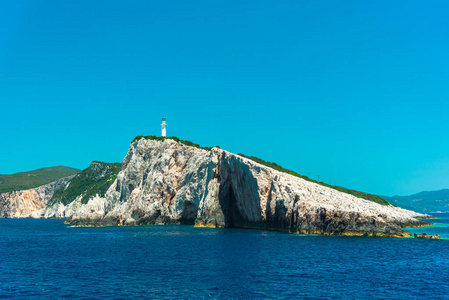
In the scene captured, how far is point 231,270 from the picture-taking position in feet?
123

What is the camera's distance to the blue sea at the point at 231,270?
2905cm

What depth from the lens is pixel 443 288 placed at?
100ft

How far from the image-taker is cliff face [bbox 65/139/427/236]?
68.8 meters

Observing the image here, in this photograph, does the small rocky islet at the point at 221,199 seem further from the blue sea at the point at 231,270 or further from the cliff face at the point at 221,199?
the blue sea at the point at 231,270

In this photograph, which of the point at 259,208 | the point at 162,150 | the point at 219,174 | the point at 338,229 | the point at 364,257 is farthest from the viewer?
the point at 162,150

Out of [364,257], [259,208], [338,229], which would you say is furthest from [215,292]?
[259,208]

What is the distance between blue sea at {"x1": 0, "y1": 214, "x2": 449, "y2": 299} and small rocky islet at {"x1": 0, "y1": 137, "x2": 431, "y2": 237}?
394 inches

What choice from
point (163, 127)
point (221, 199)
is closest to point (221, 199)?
point (221, 199)

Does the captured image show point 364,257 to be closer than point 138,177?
Yes

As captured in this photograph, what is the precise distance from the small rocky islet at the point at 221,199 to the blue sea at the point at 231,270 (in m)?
10.0

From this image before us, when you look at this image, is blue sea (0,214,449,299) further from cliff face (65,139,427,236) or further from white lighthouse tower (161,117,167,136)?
white lighthouse tower (161,117,167,136)

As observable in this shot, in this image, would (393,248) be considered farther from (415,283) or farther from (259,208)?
(259,208)

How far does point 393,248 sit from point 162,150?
75.1 meters

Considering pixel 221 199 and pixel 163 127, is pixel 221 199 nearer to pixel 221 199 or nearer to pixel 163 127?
pixel 221 199
